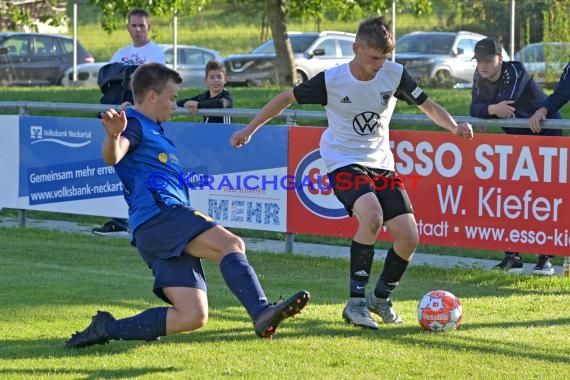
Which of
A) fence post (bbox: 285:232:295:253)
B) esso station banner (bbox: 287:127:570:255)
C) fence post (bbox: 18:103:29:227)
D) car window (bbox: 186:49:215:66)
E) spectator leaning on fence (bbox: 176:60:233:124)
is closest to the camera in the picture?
esso station banner (bbox: 287:127:570:255)

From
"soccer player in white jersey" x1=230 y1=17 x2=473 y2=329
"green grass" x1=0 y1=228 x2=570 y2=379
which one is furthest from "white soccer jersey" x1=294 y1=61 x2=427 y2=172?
"green grass" x1=0 y1=228 x2=570 y2=379

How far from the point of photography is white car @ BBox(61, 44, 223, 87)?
3005cm

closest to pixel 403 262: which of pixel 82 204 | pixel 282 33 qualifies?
pixel 82 204

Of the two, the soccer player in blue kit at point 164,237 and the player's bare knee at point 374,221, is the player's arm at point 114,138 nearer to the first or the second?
the soccer player in blue kit at point 164,237

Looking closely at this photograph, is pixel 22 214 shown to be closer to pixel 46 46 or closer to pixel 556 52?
pixel 556 52

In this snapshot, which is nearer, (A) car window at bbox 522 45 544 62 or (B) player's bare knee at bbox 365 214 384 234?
(B) player's bare knee at bbox 365 214 384 234

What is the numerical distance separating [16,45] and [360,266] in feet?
81.3

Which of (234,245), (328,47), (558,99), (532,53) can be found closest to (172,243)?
(234,245)

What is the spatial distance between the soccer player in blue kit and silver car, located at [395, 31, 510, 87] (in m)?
19.9

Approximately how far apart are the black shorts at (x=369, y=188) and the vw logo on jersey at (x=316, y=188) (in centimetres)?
295

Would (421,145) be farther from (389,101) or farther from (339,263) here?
(389,101)

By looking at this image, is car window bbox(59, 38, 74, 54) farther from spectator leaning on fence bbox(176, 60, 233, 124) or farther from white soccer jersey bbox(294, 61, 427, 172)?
white soccer jersey bbox(294, 61, 427, 172)

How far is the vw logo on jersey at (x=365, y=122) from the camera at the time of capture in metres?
7.98

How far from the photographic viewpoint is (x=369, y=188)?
791cm
